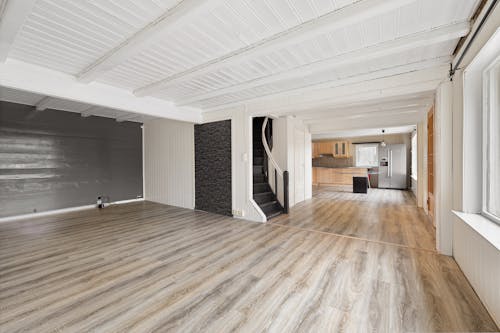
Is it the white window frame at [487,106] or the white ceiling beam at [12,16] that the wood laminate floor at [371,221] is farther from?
the white ceiling beam at [12,16]

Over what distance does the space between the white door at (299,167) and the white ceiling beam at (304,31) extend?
12.7ft

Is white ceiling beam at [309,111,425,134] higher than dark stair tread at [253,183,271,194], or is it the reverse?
white ceiling beam at [309,111,425,134]

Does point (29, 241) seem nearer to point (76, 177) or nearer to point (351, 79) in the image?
point (76, 177)

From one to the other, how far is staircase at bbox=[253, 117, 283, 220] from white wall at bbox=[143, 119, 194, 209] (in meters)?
1.73

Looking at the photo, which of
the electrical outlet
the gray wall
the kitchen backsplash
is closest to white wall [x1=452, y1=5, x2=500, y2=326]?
the electrical outlet

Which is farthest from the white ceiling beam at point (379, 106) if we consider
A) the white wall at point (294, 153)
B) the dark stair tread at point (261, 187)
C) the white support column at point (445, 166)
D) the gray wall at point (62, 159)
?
the gray wall at point (62, 159)

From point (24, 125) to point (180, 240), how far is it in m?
4.88

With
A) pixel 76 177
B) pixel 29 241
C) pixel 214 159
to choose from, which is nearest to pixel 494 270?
pixel 214 159

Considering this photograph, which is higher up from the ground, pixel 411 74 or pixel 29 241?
pixel 411 74

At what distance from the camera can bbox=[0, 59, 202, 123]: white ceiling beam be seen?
2.69 meters

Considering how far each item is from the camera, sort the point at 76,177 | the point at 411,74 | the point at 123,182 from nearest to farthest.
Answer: the point at 411,74
the point at 76,177
the point at 123,182

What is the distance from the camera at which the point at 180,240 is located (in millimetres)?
3355

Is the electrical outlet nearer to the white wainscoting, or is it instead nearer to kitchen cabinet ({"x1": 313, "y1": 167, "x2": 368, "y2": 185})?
the white wainscoting

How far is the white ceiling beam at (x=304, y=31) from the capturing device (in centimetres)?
168
